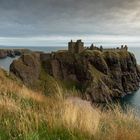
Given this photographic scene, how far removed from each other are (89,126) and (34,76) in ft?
371

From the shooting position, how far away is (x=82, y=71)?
132 m

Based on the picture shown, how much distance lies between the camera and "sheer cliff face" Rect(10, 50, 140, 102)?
390 ft

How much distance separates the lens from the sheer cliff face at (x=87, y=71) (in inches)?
4683

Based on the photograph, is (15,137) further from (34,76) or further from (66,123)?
→ (34,76)

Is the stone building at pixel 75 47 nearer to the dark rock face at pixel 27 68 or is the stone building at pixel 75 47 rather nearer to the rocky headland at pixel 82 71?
the rocky headland at pixel 82 71

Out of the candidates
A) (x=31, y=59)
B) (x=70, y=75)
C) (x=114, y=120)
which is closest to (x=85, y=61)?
(x=70, y=75)

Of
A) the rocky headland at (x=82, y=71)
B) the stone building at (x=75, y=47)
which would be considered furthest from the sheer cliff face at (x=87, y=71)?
the stone building at (x=75, y=47)

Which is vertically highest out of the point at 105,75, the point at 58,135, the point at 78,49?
the point at 58,135

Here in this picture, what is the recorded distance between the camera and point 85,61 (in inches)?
5256

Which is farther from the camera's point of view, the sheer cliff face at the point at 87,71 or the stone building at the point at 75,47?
the stone building at the point at 75,47

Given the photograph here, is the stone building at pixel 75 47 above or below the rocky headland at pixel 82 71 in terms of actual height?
above

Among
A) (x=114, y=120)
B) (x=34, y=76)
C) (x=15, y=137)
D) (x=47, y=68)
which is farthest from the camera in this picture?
(x=47, y=68)

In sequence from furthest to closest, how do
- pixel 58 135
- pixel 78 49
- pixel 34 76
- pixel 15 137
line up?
pixel 78 49 < pixel 34 76 < pixel 58 135 < pixel 15 137

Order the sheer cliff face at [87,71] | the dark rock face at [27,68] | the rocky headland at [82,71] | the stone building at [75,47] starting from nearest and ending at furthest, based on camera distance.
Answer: the dark rock face at [27,68] → the rocky headland at [82,71] → the sheer cliff face at [87,71] → the stone building at [75,47]
